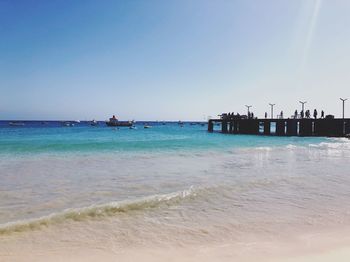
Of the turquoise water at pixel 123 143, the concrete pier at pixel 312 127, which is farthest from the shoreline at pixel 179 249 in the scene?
the concrete pier at pixel 312 127

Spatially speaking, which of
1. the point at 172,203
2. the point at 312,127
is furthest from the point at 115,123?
the point at 172,203

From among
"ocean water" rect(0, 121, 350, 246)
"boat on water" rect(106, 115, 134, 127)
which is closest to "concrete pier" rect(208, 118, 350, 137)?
"ocean water" rect(0, 121, 350, 246)

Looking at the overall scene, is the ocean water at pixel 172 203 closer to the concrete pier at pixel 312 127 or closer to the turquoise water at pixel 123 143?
the turquoise water at pixel 123 143

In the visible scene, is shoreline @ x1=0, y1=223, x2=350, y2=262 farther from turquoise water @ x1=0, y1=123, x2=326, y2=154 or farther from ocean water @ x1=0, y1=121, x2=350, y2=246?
turquoise water @ x1=0, y1=123, x2=326, y2=154

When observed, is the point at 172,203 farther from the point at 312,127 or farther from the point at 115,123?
the point at 115,123

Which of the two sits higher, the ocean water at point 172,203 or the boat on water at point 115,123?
the boat on water at point 115,123

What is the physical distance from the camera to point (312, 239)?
5.70m

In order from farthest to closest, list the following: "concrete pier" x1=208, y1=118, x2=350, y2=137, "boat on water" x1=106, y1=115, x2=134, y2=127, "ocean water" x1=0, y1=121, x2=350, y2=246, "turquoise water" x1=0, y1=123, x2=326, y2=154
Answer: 1. "boat on water" x1=106, y1=115, x2=134, y2=127
2. "concrete pier" x1=208, y1=118, x2=350, y2=137
3. "turquoise water" x1=0, y1=123, x2=326, y2=154
4. "ocean water" x1=0, y1=121, x2=350, y2=246

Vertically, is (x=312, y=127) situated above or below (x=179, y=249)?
above

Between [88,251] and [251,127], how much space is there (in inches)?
1984

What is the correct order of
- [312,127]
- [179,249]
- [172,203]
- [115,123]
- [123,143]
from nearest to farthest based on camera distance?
[179,249], [172,203], [123,143], [312,127], [115,123]

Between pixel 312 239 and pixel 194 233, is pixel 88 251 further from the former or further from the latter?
pixel 312 239

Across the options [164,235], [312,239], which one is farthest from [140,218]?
[312,239]

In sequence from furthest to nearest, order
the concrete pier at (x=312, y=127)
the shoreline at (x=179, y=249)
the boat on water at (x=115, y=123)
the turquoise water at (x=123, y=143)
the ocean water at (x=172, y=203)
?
the boat on water at (x=115, y=123) → the concrete pier at (x=312, y=127) → the turquoise water at (x=123, y=143) → the ocean water at (x=172, y=203) → the shoreline at (x=179, y=249)
